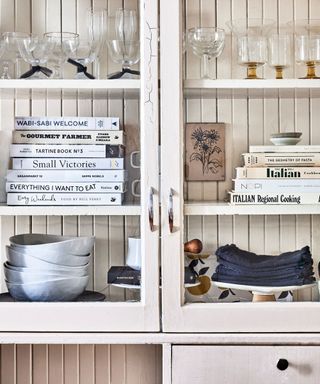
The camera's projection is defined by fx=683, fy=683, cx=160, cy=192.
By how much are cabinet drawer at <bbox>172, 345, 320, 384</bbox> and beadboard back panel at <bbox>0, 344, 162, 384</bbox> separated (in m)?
0.37

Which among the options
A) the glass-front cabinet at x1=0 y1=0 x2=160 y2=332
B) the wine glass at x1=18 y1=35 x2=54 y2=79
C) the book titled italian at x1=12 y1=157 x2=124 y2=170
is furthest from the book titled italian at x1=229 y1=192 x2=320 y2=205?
the wine glass at x1=18 y1=35 x2=54 y2=79

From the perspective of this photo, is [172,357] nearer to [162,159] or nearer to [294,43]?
[162,159]

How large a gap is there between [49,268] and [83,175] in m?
0.26

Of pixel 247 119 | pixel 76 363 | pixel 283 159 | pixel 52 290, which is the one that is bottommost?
pixel 76 363

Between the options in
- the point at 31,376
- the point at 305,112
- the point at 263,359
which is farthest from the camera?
the point at 31,376

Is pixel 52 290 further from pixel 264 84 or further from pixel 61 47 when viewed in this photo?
pixel 264 84

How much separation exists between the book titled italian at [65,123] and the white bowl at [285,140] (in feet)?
1.45

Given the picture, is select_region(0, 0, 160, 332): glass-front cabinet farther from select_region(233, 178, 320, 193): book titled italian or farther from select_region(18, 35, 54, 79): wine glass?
select_region(233, 178, 320, 193): book titled italian

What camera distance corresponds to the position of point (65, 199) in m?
1.80

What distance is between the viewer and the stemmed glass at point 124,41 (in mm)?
1778

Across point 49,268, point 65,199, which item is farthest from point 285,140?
point 49,268

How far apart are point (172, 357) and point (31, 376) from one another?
58cm

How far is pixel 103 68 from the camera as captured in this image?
71.2 inches

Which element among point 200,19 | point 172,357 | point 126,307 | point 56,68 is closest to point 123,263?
point 126,307
